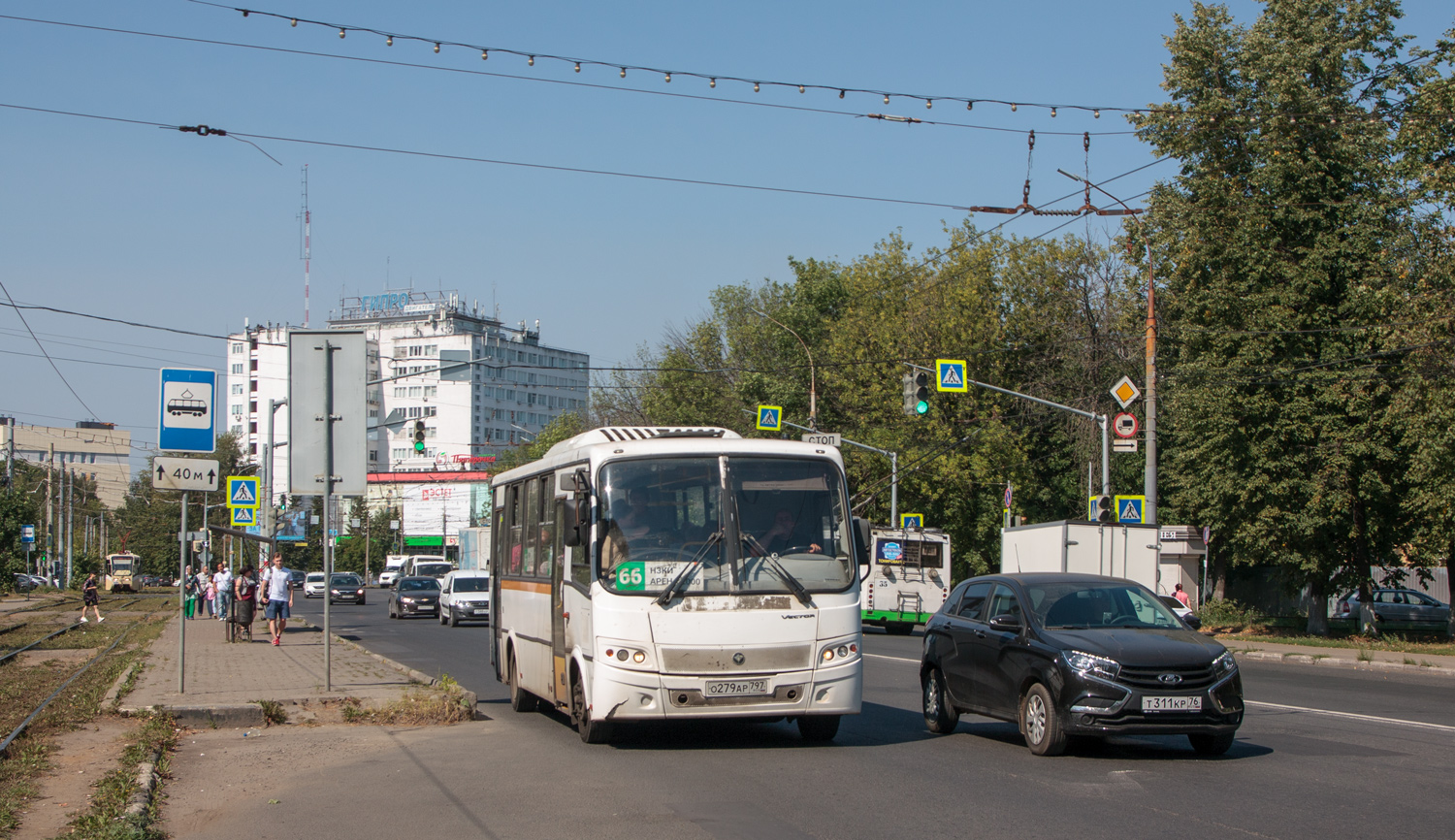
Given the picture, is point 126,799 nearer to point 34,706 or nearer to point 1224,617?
point 34,706

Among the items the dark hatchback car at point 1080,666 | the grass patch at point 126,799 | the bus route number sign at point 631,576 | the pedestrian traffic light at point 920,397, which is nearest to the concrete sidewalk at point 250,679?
the grass patch at point 126,799

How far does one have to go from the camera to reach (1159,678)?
9.96 m

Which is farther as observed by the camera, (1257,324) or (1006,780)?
(1257,324)

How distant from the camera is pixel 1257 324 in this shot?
31.2 meters

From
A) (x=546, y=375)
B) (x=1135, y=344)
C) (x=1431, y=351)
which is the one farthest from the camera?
(x=546, y=375)

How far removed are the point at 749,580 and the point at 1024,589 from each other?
240 cm

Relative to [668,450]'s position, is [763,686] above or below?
below

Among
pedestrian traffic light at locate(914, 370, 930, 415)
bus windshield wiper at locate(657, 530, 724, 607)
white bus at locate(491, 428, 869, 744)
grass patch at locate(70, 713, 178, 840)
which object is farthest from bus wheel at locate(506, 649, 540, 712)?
pedestrian traffic light at locate(914, 370, 930, 415)

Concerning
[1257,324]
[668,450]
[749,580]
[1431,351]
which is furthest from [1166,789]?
[1257,324]

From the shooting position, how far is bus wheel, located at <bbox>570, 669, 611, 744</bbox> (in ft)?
37.0

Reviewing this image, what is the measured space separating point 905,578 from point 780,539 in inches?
1010

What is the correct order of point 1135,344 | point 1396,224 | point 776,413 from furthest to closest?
point 1135,344
point 776,413
point 1396,224

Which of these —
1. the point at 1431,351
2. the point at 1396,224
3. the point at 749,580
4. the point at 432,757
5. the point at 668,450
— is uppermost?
the point at 1396,224

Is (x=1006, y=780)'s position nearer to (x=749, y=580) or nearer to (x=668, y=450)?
(x=749, y=580)
